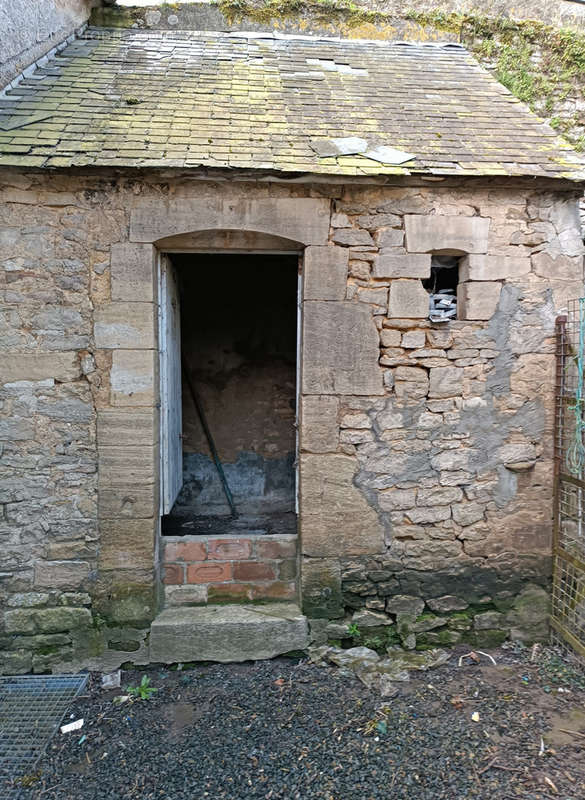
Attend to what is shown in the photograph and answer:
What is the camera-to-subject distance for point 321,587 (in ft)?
12.7

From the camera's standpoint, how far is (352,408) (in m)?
3.81

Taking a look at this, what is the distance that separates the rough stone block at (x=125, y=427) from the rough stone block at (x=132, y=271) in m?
0.81

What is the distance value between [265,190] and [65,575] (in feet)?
10.3

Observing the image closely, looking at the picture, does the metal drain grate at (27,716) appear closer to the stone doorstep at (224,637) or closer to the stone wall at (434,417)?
the stone doorstep at (224,637)

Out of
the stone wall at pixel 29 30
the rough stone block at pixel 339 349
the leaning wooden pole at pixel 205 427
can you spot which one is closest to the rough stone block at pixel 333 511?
the rough stone block at pixel 339 349

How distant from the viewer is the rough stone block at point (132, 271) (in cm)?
362

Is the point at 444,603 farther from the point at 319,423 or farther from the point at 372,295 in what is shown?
the point at 372,295

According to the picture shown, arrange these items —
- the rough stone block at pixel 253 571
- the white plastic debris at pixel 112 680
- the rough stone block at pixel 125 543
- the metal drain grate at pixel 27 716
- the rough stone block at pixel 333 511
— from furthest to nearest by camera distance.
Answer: the rough stone block at pixel 253 571, the rough stone block at pixel 333 511, the rough stone block at pixel 125 543, the white plastic debris at pixel 112 680, the metal drain grate at pixel 27 716

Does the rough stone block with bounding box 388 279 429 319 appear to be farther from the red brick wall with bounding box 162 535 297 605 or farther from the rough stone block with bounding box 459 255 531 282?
the red brick wall with bounding box 162 535 297 605

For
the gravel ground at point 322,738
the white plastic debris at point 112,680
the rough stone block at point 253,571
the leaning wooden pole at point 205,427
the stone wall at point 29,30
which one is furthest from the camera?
the leaning wooden pole at point 205,427

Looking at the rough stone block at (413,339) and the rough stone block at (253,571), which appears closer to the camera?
the rough stone block at (413,339)

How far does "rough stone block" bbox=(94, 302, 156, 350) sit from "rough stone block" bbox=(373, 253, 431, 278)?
5.52ft

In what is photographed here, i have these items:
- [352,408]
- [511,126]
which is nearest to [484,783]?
[352,408]

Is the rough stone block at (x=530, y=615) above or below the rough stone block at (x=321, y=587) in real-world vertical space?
below
